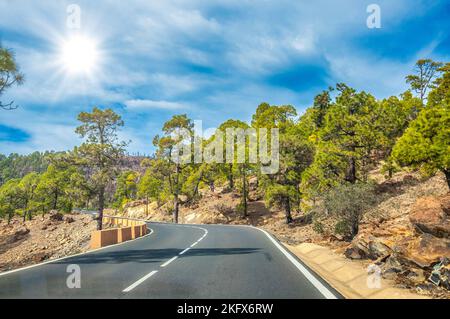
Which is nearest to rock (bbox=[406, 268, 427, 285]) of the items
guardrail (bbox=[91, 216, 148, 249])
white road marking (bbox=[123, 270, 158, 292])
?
white road marking (bbox=[123, 270, 158, 292])

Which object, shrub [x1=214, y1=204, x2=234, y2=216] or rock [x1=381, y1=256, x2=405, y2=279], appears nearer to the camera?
rock [x1=381, y1=256, x2=405, y2=279]

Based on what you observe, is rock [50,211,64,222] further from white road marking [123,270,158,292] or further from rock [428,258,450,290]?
rock [428,258,450,290]

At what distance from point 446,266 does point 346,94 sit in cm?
2242

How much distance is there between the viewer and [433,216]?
33.0ft

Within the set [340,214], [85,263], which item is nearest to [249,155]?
[340,214]

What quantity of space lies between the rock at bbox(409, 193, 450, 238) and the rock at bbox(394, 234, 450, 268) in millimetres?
1377

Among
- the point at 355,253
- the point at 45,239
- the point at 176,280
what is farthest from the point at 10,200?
the point at 176,280

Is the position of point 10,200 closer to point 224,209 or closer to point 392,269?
point 224,209

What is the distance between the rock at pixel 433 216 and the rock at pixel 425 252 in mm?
1377

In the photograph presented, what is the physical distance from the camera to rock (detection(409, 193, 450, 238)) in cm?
959

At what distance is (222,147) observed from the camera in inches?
1919

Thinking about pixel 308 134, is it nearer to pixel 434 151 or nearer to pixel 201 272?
pixel 434 151

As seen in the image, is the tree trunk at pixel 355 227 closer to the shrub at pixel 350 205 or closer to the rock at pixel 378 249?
the shrub at pixel 350 205
